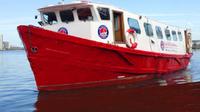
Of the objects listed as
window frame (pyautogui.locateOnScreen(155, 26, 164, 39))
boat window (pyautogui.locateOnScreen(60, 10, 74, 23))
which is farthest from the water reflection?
window frame (pyautogui.locateOnScreen(155, 26, 164, 39))

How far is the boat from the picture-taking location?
1295 cm

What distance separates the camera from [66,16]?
14922mm

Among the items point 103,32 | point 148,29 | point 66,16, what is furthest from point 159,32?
point 66,16

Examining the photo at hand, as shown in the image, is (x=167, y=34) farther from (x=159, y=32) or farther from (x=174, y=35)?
(x=174, y=35)

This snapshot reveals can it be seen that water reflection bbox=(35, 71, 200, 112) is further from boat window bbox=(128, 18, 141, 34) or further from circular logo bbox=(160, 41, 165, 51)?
circular logo bbox=(160, 41, 165, 51)

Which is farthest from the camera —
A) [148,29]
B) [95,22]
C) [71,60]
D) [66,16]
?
[148,29]

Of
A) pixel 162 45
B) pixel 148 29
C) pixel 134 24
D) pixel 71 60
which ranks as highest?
pixel 134 24

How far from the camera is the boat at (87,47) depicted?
1295 centimetres

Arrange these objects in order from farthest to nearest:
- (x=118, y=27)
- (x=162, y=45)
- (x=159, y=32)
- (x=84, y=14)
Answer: (x=159, y=32) → (x=162, y=45) → (x=118, y=27) → (x=84, y=14)

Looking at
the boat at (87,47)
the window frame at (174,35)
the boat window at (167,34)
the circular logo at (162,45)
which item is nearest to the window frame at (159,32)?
the circular logo at (162,45)

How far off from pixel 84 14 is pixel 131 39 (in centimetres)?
231

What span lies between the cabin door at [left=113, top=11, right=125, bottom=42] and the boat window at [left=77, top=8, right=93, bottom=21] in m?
1.26

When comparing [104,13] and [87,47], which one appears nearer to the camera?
[87,47]

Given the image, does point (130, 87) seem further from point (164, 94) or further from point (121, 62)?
point (164, 94)
